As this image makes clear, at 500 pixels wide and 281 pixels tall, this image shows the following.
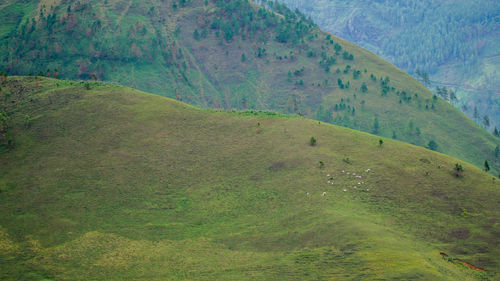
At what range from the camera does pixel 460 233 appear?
161ft

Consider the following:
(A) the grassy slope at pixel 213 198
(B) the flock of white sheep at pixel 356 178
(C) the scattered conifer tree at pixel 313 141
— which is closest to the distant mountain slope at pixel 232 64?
(A) the grassy slope at pixel 213 198

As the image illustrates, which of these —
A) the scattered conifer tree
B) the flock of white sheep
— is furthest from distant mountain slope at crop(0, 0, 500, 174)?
the flock of white sheep

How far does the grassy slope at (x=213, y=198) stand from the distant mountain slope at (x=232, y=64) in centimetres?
7980

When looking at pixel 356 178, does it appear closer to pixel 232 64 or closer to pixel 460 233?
pixel 460 233

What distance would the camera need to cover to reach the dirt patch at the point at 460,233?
4865 centimetres

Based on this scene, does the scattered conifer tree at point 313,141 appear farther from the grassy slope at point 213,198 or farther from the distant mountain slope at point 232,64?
the distant mountain slope at point 232,64

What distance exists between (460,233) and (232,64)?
146 meters

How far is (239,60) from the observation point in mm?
185375

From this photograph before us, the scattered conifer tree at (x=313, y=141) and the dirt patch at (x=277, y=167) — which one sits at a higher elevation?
the scattered conifer tree at (x=313, y=141)

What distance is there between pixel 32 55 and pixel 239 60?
82.0 meters

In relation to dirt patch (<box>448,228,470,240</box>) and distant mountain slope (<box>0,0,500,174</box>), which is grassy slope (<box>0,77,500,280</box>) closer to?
dirt patch (<box>448,228,470,240</box>)

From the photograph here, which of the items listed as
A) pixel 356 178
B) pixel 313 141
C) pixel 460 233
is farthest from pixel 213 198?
pixel 460 233

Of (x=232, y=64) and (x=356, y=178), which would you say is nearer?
(x=356, y=178)

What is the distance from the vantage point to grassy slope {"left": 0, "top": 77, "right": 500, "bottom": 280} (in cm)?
4450
